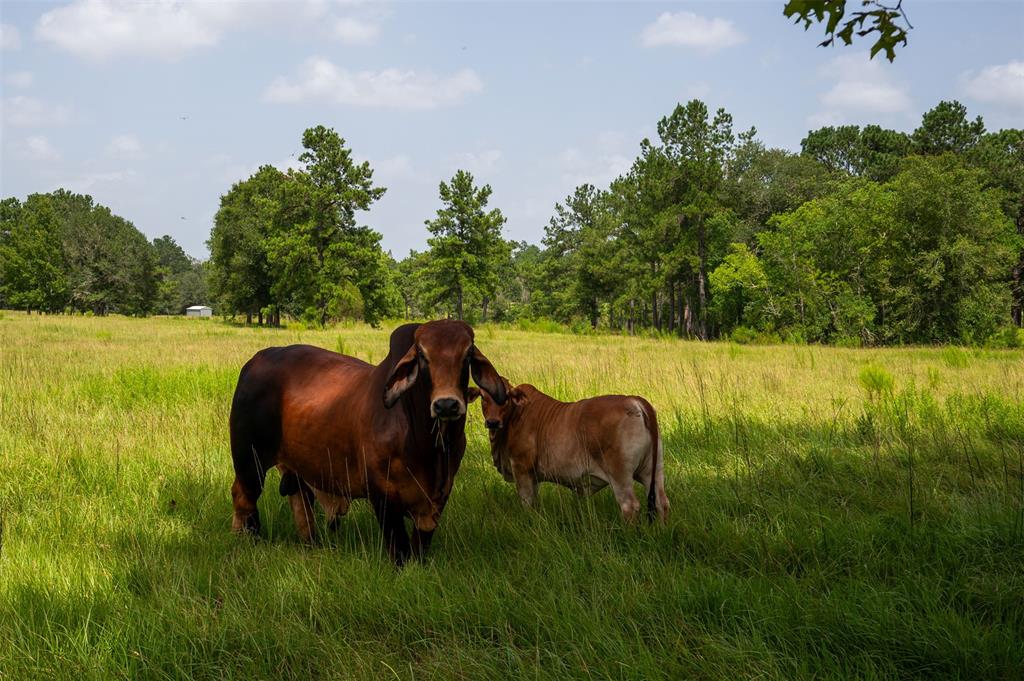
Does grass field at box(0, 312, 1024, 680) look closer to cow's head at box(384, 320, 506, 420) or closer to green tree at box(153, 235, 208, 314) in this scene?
cow's head at box(384, 320, 506, 420)

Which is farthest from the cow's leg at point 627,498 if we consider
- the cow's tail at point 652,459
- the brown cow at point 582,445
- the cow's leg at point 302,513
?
the cow's leg at point 302,513

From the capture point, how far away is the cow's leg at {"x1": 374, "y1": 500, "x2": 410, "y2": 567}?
365cm

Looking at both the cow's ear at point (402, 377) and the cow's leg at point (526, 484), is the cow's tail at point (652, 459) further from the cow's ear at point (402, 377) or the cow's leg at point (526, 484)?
the cow's ear at point (402, 377)

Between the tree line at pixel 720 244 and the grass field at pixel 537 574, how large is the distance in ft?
85.5

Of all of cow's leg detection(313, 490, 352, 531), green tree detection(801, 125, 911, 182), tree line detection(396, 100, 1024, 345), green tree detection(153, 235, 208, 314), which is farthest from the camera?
green tree detection(153, 235, 208, 314)

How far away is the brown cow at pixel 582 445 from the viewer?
454cm

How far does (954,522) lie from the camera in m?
4.20

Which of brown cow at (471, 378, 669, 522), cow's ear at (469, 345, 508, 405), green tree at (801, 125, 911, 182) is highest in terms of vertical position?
green tree at (801, 125, 911, 182)

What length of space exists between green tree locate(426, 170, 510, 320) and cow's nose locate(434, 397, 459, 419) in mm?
51813

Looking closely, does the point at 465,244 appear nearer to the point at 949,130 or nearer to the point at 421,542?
the point at 949,130

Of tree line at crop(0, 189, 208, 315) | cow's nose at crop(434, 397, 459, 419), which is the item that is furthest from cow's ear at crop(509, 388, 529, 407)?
tree line at crop(0, 189, 208, 315)

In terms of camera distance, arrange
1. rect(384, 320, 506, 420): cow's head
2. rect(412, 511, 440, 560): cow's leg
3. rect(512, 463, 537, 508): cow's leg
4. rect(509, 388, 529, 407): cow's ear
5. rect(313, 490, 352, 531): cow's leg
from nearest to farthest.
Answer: rect(384, 320, 506, 420): cow's head → rect(412, 511, 440, 560): cow's leg → rect(313, 490, 352, 531): cow's leg → rect(512, 463, 537, 508): cow's leg → rect(509, 388, 529, 407): cow's ear

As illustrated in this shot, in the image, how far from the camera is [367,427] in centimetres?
367

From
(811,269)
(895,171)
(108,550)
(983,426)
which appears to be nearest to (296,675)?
(108,550)
